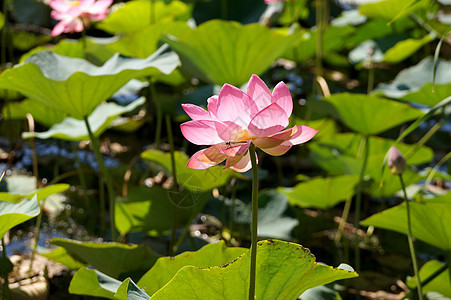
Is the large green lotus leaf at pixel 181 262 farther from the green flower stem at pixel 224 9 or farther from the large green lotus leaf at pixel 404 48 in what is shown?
the green flower stem at pixel 224 9

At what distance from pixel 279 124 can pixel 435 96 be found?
98 centimetres

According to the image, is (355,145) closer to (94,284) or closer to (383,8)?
→ (383,8)

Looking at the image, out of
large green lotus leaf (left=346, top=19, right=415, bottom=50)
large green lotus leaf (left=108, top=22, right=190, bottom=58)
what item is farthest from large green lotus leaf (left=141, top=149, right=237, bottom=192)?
large green lotus leaf (left=346, top=19, right=415, bottom=50)

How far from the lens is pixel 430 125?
2.11 metres

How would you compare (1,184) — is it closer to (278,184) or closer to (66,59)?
(66,59)

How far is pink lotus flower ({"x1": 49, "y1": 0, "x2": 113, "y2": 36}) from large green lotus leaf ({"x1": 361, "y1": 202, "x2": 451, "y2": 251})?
0.95 m

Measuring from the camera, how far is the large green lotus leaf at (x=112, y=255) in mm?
945

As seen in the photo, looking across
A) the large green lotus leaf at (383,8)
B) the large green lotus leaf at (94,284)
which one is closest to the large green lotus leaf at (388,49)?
the large green lotus leaf at (383,8)

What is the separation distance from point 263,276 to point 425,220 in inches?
19.2

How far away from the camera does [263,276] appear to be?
0.68 metres

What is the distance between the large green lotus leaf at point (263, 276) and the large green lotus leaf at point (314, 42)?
1522 millimetres

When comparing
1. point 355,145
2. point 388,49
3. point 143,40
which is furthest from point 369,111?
point 388,49

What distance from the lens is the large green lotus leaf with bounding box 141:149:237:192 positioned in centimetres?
105

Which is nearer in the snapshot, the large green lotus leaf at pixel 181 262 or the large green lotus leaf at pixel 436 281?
the large green lotus leaf at pixel 181 262
